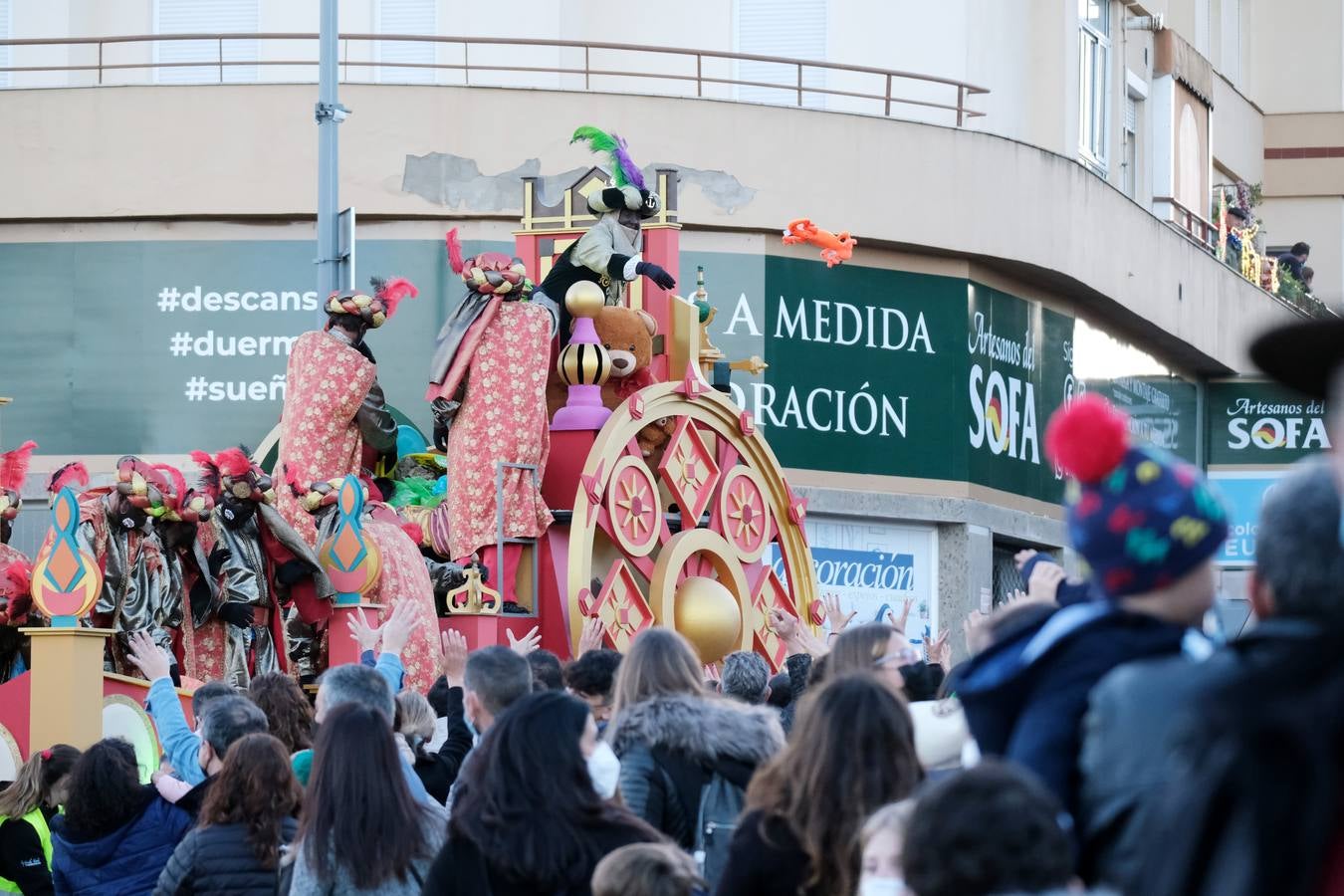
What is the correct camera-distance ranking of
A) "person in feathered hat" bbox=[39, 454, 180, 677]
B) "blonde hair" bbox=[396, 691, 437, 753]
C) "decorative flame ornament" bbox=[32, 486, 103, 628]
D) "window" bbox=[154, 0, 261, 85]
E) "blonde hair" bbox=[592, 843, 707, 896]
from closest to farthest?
"blonde hair" bbox=[592, 843, 707, 896], "blonde hair" bbox=[396, 691, 437, 753], "decorative flame ornament" bbox=[32, 486, 103, 628], "person in feathered hat" bbox=[39, 454, 180, 677], "window" bbox=[154, 0, 261, 85]

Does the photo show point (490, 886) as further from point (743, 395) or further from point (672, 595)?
point (743, 395)

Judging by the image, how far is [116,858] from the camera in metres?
6.74

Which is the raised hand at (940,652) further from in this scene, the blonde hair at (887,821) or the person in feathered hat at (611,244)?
the blonde hair at (887,821)

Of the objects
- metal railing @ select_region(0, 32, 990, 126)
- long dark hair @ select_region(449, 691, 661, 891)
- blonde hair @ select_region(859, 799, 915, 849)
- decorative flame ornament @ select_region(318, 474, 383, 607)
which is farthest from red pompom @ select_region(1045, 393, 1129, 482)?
metal railing @ select_region(0, 32, 990, 126)

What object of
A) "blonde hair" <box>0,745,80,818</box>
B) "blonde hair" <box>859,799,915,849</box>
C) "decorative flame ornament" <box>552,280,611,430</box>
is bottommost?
"blonde hair" <box>0,745,80,818</box>

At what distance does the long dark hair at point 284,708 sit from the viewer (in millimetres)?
7293

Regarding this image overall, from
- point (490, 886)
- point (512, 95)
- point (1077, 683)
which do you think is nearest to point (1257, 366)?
point (1077, 683)

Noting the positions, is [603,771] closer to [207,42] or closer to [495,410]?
[495,410]

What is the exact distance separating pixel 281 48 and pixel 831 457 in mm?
7787

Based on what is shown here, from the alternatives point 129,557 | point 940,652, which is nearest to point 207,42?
point 129,557

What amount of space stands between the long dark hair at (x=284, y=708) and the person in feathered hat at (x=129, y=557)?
5.16 m

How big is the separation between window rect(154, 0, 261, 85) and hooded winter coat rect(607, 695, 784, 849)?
21644 mm

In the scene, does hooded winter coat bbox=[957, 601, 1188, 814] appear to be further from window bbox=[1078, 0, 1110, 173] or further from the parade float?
window bbox=[1078, 0, 1110, 173]

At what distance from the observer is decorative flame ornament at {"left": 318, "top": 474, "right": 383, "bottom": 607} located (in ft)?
43.2
